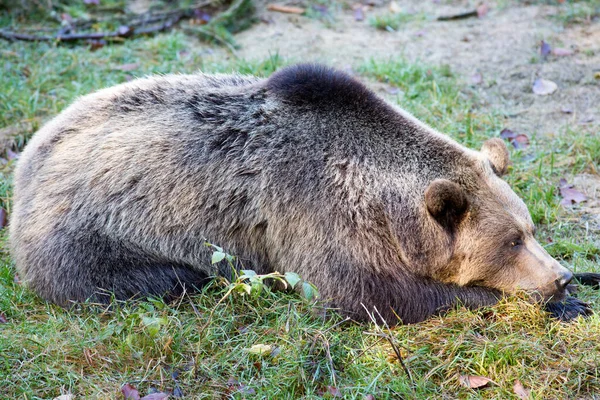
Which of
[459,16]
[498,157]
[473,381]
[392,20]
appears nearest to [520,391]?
[473,381]

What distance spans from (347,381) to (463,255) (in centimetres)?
143

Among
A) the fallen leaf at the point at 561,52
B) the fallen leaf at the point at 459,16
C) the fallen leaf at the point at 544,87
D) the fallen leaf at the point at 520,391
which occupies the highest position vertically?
the fallen leaf at the point at 459,16

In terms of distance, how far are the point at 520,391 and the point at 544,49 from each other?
700 centimetres

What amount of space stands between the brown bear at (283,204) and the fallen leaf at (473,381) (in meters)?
0.73

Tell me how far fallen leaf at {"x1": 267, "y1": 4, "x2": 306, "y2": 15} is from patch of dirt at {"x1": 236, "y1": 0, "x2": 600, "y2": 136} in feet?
0.30

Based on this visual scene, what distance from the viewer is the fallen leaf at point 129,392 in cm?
486

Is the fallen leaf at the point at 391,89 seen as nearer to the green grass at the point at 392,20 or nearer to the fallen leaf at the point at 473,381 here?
the green grass at the point at 392,20

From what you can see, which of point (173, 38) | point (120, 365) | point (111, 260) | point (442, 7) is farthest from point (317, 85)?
point (442, 7)

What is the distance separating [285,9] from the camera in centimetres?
A: 1220

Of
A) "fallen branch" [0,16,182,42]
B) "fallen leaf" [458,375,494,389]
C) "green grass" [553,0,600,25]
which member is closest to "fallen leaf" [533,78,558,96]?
"green grass" [553,0,600,25]

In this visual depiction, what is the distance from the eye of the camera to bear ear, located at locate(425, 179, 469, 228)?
539 centimetres

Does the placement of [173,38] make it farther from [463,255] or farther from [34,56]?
[463,255]

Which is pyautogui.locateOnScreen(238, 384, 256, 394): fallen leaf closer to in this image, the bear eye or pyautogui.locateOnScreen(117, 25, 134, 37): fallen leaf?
the bear eye

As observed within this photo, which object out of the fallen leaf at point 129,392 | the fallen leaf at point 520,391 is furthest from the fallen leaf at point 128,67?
the fallen leaf at point 520,391
